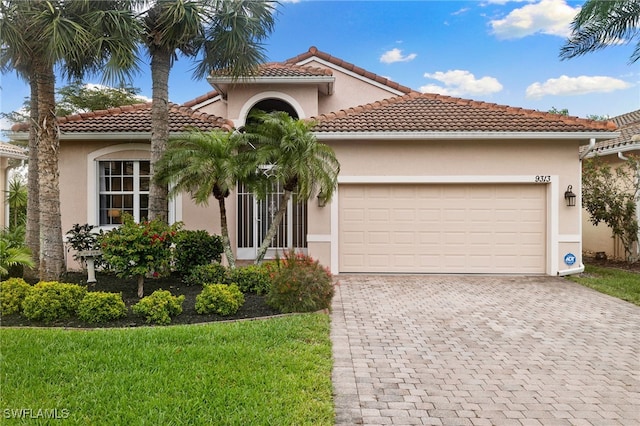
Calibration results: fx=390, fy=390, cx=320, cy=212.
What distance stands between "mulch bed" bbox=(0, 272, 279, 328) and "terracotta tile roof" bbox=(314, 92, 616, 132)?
18.0 ft

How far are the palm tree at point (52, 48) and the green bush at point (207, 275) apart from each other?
2.88m

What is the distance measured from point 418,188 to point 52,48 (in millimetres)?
9213

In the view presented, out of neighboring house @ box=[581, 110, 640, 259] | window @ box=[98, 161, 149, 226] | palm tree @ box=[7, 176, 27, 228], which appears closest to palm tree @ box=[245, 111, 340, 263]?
window @ box=[98, 161, 149, 226]

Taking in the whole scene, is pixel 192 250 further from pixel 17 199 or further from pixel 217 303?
pixel 17 199

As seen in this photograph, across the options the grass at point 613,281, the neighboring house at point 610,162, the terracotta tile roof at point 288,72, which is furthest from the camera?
the terracotta tile roof at point 288,72

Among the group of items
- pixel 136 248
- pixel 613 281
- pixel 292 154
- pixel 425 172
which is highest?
pixel 292 154

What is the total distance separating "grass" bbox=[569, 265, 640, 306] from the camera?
29.2 ft

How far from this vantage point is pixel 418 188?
447 inches

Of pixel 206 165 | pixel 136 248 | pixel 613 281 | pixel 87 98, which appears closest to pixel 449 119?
pixel 613 281

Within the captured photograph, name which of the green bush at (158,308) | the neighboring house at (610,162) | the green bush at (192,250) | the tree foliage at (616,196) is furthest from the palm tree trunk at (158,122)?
the tree foliage at (616,196)

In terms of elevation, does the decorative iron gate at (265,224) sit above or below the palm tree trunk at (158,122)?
below

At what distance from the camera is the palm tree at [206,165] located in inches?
334

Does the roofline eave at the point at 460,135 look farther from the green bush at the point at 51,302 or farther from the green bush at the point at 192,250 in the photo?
the green bush at the point at 51,302

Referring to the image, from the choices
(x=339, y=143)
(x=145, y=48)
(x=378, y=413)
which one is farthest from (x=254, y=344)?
(x=145, y=48)
